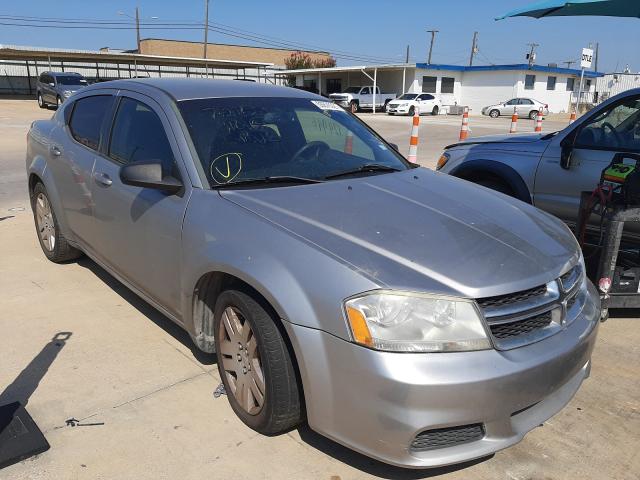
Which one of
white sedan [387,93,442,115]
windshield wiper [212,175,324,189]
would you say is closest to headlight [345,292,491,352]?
windshield wiper [212,175,324,189]

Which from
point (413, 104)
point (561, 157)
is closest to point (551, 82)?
point (413, 104)

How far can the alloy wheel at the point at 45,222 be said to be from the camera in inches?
193

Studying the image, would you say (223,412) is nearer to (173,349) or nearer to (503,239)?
(173,349)

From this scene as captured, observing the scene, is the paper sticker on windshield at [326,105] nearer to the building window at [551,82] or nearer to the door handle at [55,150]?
the door handle at [55,150]

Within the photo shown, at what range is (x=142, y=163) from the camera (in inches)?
120

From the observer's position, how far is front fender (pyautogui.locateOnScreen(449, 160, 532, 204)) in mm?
5426

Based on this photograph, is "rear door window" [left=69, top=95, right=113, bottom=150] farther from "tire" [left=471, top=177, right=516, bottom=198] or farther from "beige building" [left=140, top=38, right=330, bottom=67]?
"beige building" [left=140, top=38, right=330, bottom=67]

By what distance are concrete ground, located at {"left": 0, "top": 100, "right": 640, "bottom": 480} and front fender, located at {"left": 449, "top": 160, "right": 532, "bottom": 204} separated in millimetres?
1556

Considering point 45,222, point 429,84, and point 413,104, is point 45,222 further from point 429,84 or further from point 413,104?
point 429,84

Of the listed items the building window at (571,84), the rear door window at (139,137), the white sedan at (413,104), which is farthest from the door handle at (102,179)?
the building window at (571,84)

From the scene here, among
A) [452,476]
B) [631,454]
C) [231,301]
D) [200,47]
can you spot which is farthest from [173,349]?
[200,47]

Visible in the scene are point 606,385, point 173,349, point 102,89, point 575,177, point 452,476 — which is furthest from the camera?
point 575,177

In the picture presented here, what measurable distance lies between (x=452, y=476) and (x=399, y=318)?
851 mm

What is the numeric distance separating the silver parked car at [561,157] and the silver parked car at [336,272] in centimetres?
207
